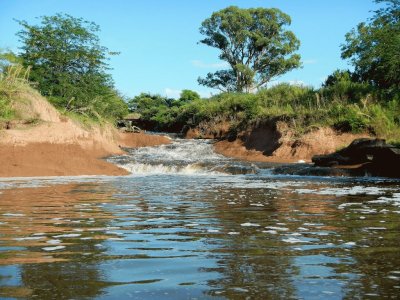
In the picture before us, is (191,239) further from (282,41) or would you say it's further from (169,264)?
(282,41)

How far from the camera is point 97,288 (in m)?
2.89

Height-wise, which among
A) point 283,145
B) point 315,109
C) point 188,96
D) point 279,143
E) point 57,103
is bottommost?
point 283,145

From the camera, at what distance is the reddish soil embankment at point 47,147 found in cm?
1770

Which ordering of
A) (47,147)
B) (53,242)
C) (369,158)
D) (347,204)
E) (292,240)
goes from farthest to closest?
1. (47,147)
2. (369,158)
3. (347,204)
4. (292,240)
5. (53,242)

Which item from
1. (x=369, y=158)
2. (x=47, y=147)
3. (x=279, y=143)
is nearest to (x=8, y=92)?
(x=47, y=147)

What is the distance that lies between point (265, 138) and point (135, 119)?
32.4 metres

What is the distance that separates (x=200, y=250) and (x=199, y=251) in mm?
44

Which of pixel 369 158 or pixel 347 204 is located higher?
pixel 369 158

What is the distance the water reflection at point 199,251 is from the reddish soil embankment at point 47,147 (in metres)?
10.5

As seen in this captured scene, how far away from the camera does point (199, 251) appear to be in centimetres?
411

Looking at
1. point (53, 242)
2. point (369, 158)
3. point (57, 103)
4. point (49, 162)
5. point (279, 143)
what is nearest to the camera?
point (53, 242)

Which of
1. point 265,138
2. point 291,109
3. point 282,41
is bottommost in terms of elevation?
point 265,138

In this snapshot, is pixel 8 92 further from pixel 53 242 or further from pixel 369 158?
pixel 53 242

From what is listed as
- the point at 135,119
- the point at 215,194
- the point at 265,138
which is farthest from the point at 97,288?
the point at 135,119
